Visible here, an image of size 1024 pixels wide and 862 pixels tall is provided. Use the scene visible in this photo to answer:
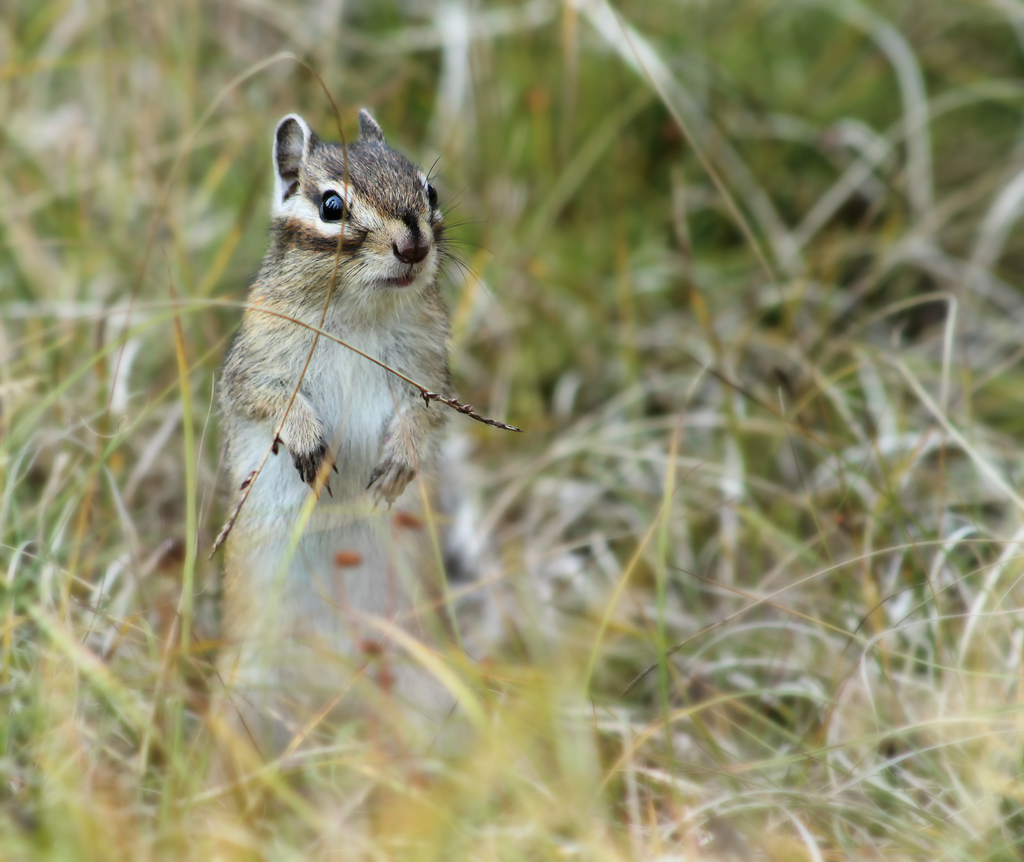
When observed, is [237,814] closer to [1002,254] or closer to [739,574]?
[739,574]

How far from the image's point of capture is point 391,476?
113 inches

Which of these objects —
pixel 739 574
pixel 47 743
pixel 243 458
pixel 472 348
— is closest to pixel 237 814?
pixel 47 743

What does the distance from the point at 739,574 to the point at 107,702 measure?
2.33 metres

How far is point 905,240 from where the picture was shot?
16.3ft

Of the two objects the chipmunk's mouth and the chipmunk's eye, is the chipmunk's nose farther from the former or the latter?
the chipmunk's eye

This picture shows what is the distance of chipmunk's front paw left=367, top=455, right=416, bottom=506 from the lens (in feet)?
9.33

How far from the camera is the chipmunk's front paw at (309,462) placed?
9.21ft

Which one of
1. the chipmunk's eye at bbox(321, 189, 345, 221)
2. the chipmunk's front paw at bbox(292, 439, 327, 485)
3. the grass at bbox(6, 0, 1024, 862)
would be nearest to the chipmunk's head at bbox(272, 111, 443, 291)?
the chipmunk's eye at bbox(321, 189, 345, 221)

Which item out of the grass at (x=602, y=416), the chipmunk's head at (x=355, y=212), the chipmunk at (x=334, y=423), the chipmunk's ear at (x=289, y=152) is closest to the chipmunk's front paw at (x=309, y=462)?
the chipmunk at (x=334, y=423)

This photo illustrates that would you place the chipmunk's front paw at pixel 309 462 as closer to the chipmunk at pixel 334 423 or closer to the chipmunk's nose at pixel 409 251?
the chipmunk at pixel 334 423

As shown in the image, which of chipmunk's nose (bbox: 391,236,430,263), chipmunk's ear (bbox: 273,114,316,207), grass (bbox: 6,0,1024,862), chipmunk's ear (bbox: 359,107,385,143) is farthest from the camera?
chipmunk's ear (bbox: 359,107,385,143)

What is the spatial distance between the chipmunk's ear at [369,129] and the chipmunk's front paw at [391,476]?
974 millimetres

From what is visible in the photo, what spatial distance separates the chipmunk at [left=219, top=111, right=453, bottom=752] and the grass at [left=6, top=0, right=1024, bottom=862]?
22cm

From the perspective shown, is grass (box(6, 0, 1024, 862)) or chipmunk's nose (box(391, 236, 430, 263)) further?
chipmunk's nose (box(391, 236, 430, 263))
